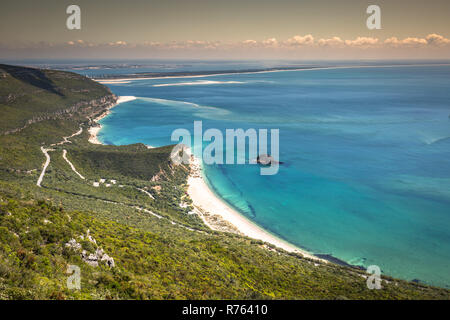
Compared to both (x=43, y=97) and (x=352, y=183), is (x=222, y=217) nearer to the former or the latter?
A: (x=352, y=183)

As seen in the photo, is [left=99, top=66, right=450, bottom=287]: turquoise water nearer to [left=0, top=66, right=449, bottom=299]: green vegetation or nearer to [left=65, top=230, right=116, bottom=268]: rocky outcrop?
[left=0, top=66, right=449, bottom=299]: green vegetation

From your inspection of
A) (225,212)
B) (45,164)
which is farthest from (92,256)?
(45,164)

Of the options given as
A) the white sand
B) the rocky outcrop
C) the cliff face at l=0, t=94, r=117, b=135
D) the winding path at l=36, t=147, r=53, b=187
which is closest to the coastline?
the white sand

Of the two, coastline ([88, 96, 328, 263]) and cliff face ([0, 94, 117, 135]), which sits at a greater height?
cliff face ([0, 94, 117, 135])

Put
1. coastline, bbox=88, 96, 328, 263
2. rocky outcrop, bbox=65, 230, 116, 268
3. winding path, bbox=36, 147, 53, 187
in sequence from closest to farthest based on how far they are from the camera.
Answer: rocky outcrop, bbox=65, 230, 116, 268
coastline, bbox=88, 96, 328, 263
winding path, bbox=36, 147, 53, 187
